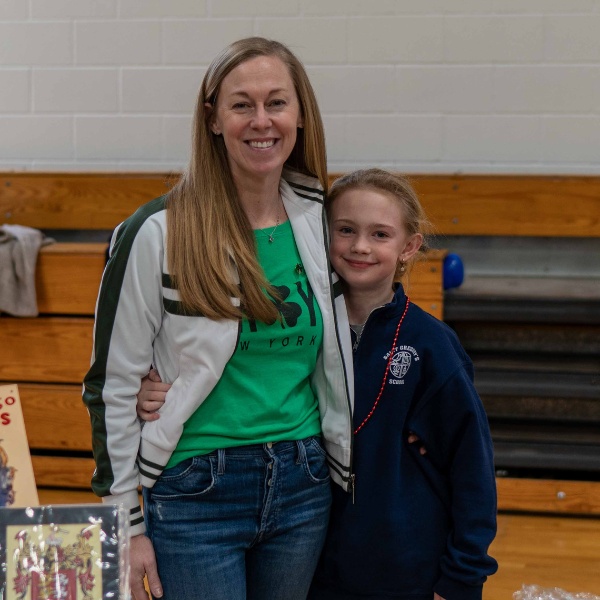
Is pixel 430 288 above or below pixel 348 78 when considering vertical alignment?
below

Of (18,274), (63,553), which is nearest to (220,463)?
(63,553)

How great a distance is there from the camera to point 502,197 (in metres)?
3.96

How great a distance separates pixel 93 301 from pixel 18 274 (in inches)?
12.4

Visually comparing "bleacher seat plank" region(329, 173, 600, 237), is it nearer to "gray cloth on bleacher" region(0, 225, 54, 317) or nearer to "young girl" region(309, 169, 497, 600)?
"gray cloth on bleacher" region(0, 225, 54, 317)

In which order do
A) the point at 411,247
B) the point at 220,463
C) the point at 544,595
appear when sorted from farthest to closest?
the point at 544,595
the point at 411,247
the point at 220,463

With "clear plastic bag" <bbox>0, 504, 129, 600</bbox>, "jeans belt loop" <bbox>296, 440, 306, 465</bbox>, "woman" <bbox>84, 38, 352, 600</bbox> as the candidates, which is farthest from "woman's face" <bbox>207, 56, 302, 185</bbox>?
"clear plastic bag" <bbox>0, 504, 129, 600</bbox>

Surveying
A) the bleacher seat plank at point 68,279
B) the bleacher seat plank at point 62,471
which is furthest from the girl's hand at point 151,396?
the bleacher seat plank at point 62,471

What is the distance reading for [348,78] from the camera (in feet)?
13.6

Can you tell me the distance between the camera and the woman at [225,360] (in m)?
1.45

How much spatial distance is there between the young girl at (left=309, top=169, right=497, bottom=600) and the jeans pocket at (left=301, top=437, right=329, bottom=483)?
0.07 meters

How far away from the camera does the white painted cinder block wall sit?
4016mm

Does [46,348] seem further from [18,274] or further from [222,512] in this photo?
[222,512]

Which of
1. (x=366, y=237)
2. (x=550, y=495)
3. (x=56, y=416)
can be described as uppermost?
(x=366, y=237)

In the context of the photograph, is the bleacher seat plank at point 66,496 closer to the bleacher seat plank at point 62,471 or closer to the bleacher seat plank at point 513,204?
the bleacher seat plank at point 62,471
